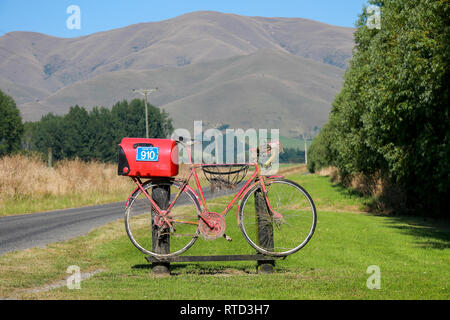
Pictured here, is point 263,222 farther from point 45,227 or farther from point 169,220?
point 45,227

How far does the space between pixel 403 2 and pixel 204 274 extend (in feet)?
59.9

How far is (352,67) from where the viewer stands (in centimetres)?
3628

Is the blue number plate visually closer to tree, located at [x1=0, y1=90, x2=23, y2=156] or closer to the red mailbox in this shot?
the red mailbox

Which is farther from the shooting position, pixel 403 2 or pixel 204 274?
pixel 403 2

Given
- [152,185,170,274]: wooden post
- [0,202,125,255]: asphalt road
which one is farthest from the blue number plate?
[0,202,125,255]: asphalt road

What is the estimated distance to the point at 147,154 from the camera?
9.12m

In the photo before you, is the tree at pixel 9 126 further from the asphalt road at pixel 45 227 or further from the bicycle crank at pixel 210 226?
the bicycle crank at pixel 210 226

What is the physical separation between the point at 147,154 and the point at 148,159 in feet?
0.29

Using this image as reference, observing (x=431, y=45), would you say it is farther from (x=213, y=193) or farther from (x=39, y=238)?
(x=39, y=238)

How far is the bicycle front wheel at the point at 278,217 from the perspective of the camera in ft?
30.2

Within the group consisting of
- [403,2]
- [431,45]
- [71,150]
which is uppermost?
[403,2]

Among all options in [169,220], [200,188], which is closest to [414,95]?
[200,188]

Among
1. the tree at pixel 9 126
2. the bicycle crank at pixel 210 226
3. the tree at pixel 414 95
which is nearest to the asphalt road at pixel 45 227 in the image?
the bicycle crank at pixel 210 226
